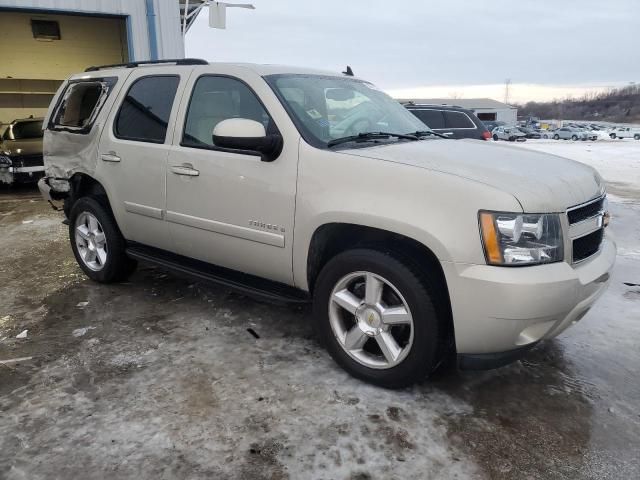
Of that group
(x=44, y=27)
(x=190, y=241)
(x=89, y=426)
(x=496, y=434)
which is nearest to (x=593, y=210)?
(x=496, y=434)

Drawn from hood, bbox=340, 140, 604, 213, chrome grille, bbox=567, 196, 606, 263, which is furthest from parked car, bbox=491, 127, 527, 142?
chrome grille, bbox=567, 196, 606, 263

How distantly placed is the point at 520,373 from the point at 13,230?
702cm

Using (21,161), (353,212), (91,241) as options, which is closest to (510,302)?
(353,212)

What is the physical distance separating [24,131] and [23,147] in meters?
1.18

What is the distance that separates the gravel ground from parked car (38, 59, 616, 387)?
→ 323 mm

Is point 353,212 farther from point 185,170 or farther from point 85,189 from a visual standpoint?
point 85,189

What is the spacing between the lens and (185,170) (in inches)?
143

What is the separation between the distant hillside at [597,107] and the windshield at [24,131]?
Result: 13095 centimetres

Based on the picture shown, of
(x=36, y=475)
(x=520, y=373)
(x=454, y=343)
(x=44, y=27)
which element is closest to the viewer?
(x=36, y=475)

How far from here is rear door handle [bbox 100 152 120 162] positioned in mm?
4197

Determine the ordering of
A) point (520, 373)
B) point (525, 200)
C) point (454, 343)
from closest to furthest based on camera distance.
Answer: point (525, 200), point (454, 343), point (520, 373)

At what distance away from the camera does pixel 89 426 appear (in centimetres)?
261

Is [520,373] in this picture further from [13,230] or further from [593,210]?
[13,230]

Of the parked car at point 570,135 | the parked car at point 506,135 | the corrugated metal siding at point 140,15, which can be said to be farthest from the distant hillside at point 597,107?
the corrugated metal siding at point 140,15
